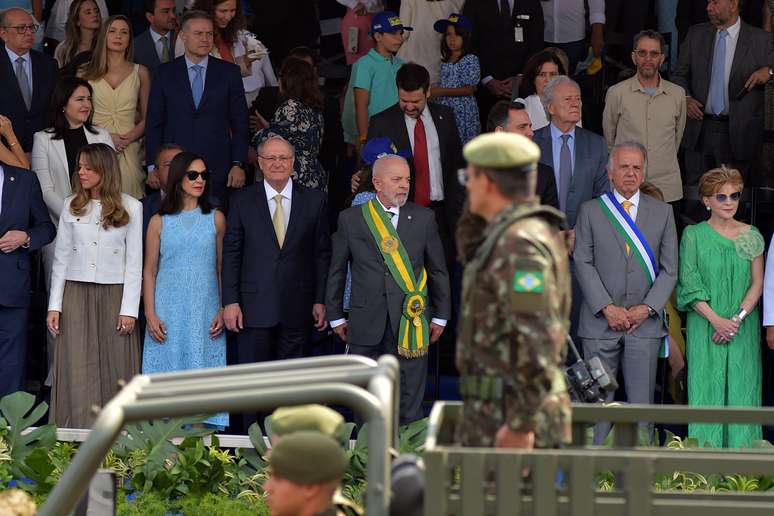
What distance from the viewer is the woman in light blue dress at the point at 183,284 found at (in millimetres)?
10234

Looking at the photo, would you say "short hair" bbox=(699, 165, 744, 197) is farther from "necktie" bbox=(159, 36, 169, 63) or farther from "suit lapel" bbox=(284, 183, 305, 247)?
"necktie" bbox=(159, 36, 169, 63)

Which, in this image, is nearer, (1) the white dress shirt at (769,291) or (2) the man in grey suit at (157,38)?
(1) the white dress shirt at (769,291)

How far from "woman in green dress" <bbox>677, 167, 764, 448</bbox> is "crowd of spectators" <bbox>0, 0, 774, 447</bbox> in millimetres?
13

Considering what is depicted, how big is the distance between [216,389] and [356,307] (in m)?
5.23

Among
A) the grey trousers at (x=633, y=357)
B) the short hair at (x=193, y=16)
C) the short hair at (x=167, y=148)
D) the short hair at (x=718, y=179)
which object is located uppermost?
the short hair at (x=193, y=16)

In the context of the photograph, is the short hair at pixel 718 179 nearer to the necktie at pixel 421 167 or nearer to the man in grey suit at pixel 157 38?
the necktie at pixel 421 167

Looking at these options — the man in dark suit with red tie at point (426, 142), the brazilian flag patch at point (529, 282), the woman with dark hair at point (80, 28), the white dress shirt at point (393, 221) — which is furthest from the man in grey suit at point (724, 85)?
the brazilian flag patch at point (529, 282)

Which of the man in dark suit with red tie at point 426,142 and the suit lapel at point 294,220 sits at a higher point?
the man in dark suit with red tie at point 426,142

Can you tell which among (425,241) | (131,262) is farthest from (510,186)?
(131,262)

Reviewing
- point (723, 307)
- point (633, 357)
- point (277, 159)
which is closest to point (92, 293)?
point (277, 159)

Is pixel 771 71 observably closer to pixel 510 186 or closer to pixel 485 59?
pixel 485 59

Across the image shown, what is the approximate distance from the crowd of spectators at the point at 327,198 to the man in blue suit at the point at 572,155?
0.6 inches

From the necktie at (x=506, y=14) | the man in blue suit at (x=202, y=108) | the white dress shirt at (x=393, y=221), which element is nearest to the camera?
the white dress shirt at (x=393, y=221)

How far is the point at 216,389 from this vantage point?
4.80 metres
